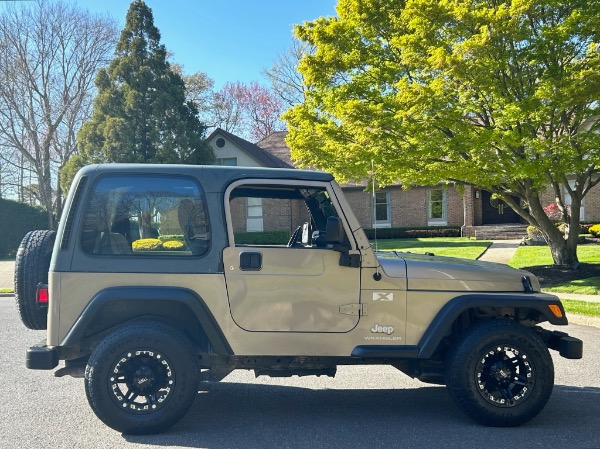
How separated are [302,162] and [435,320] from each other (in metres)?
9.70

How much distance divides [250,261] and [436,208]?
26.8 metres

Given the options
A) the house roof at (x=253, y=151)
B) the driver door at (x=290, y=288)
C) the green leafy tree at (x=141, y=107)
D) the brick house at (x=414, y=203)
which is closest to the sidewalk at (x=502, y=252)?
the brick house at (x=414, y=203)

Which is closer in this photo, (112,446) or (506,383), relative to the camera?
(112,446)

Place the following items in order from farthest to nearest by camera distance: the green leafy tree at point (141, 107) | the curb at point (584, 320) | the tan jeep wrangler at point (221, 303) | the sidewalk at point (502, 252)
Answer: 1. the green leafy tree at point (141, 107)
2. the sidewalk at point (502, 252)
3. the curb at point (584, 320)
4. the tan jeep wrangler at point (221, 303)

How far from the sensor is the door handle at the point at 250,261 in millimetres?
4352

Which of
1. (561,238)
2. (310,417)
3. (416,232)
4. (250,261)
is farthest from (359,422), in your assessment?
(416,232)

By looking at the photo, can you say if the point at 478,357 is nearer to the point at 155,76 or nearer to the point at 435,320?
the point at 435,320

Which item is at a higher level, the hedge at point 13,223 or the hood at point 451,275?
the hedge at point 13,223

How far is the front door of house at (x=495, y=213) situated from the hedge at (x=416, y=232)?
6.57 feet

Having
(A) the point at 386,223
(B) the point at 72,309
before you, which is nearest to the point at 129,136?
(A) the point at 386,223

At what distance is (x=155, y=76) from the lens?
79.2 ft

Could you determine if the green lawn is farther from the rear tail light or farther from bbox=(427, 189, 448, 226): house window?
the rear tail light

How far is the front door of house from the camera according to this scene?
94.5 ft

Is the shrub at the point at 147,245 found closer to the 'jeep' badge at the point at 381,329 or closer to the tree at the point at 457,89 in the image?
the 'jeep' badge at the point at 381,329
